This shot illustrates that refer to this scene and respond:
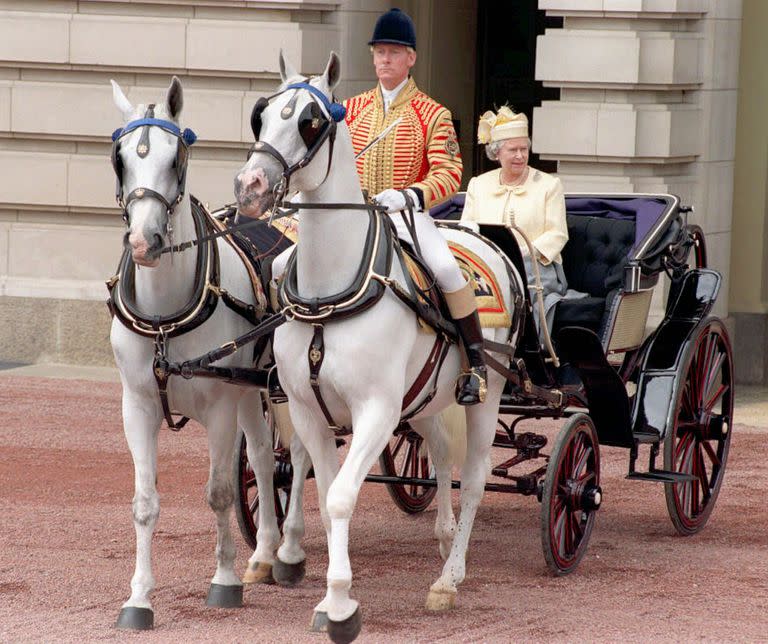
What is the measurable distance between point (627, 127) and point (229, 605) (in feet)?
21.0

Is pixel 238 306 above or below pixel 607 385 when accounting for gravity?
above

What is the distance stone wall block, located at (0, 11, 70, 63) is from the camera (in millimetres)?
12531

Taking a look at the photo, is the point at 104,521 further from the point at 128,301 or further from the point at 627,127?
the point at 627,127

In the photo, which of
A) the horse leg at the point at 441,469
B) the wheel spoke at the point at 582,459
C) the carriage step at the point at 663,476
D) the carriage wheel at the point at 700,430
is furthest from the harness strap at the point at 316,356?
the carriage wheel at the point at 700,430

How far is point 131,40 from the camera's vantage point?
12.4 metres

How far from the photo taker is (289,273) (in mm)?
6086

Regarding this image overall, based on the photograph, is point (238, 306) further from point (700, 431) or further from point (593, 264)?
point (700, 431)

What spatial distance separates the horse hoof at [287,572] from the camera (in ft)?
22.5

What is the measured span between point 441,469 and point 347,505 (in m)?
1.52

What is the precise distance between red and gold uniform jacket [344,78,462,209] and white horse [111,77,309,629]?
27.8 inches

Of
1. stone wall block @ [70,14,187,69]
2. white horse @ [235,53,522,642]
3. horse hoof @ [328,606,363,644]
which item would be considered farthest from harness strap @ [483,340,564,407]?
stone wall block @ [70,14,187,69]

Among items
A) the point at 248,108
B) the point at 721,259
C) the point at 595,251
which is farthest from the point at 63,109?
the point at 595,251

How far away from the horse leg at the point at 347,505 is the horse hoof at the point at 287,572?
39.9 inches

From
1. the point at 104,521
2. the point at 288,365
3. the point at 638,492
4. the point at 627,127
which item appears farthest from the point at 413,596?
the point at 627,127
